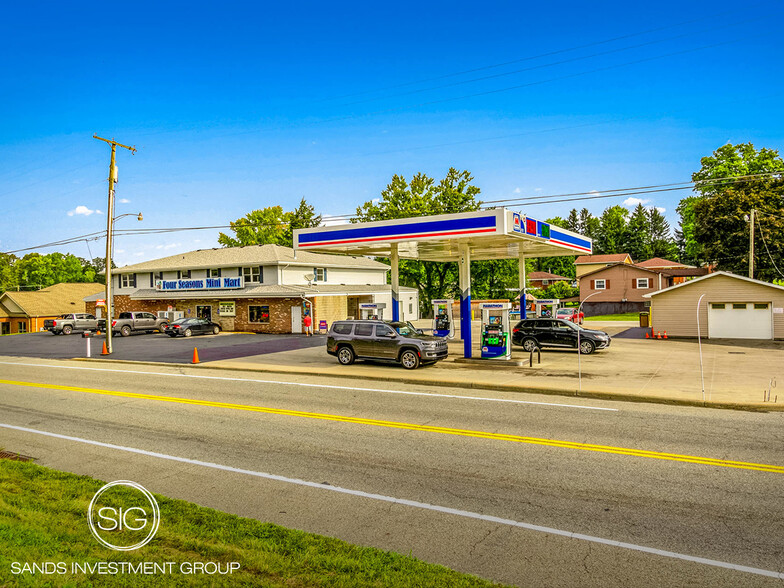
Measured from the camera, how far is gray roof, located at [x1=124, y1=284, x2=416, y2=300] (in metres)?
39.6

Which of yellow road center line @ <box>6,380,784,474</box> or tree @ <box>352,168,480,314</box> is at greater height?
tree @ <box>352,168,480,314</box>

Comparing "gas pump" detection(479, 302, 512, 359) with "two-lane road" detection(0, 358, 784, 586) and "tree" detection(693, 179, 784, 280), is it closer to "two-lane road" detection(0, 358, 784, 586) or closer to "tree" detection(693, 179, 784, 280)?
"two-lane road" detection(0, 358, 784, 586)

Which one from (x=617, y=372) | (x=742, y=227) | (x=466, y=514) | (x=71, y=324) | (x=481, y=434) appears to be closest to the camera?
(x=466, y=514)

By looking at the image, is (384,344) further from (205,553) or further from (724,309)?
(724,309)

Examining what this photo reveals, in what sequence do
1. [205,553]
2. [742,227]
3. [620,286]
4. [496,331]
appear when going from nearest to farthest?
[205,553], [496,331], [742,227], [620,286]

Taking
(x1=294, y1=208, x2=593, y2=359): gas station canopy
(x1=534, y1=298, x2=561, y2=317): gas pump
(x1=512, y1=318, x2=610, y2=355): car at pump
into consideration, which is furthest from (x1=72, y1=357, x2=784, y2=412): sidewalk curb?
(x1=534, y1=298, x2=561, y2=317): gas pump

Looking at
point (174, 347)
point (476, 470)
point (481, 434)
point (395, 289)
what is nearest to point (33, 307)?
point (174, 347)

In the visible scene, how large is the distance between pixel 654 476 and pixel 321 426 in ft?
21.0

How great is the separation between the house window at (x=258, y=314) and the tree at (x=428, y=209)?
19020 mm

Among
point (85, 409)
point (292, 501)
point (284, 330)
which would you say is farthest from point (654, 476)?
point (284, 330)

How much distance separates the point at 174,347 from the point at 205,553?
28.3 m

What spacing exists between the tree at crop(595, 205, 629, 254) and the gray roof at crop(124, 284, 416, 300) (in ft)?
232

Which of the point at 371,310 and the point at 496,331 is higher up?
the point at 371,310

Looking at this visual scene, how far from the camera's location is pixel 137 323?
4241 cm
